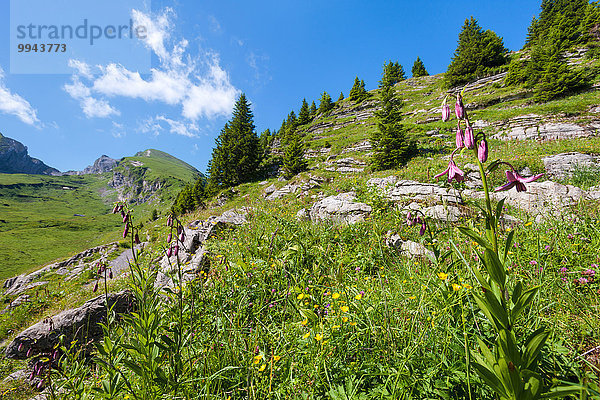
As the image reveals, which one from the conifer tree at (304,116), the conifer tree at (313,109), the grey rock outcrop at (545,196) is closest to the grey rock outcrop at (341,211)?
the grey rock outcrop at (545,196)

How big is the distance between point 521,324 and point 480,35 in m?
45.7

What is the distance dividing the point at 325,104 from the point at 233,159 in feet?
93.5

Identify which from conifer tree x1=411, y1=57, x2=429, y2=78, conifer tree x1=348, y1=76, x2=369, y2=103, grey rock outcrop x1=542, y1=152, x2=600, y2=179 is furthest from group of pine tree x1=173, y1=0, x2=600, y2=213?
conifer tree x1=411, y1=57, x2=429, y2=78

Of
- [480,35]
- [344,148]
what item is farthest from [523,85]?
[480,35]

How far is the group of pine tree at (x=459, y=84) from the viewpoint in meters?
15.4

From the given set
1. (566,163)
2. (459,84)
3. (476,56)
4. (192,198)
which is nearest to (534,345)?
(566,163)

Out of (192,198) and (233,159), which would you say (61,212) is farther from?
(233,159)

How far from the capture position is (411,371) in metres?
1.57

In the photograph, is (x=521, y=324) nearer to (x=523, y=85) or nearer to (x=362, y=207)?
(x=362, y=207)

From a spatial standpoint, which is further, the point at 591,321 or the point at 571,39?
the point at 571,39

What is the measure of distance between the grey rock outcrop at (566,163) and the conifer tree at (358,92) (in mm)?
37072

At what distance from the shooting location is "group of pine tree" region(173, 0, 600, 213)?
15.4m

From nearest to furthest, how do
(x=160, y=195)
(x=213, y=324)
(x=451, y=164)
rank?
1. (x=451, y=164)
2. (x=213, y=324)
3. (x=160, y=195)

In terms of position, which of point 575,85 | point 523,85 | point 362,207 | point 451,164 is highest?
point 523,85
